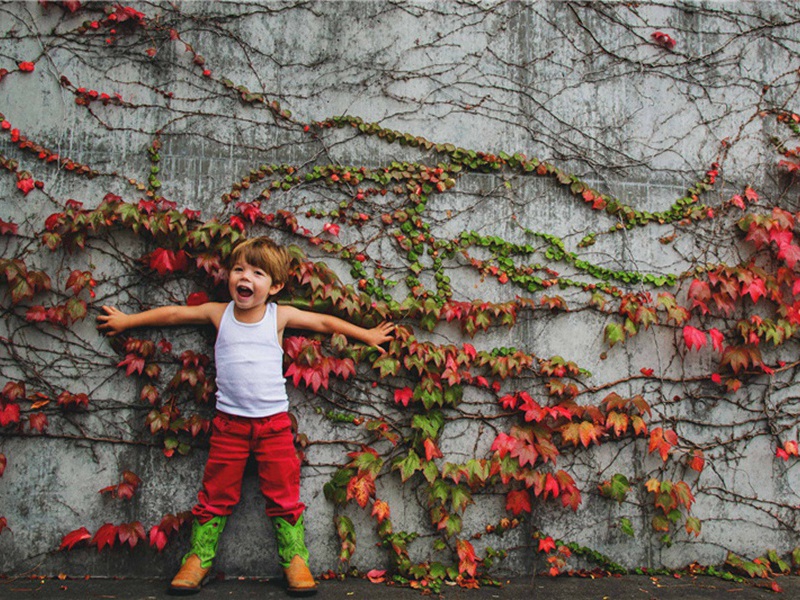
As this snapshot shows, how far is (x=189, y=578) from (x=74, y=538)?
2.59 feet

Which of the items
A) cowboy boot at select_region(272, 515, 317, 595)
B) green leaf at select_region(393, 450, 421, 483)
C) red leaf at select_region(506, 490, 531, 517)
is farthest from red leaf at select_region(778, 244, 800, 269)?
cowboy boot at select_region(272, 515, 317, 595)

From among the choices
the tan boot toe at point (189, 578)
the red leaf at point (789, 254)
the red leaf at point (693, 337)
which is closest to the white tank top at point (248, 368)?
the tan boot toe at point (189, 578)

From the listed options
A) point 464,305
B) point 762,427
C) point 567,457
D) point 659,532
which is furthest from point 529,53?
point 659,532

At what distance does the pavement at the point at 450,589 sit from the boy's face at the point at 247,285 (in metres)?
1.58

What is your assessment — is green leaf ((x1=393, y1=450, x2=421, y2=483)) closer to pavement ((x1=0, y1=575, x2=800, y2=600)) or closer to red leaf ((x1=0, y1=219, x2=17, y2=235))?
pavement ((x1=0, y1=575, x2=800, y2=600))

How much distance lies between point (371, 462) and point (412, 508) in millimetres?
413

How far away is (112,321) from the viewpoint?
3.40m

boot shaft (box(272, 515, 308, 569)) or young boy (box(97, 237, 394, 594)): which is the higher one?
young boy (box(97, 237, 394, 594))

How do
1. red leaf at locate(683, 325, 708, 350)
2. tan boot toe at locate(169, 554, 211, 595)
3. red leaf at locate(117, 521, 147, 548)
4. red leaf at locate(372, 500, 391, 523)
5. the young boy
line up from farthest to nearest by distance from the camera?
red leaf at locate(683, 325, 708, 350)
red leaf at locate(372, 500, 391, 523)
red leaf at locate(117, 521, 147, 548)
the young boy
tan boot toe at locate(169, 554, 211, 595)

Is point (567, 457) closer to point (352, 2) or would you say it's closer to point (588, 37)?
point (588, 37)

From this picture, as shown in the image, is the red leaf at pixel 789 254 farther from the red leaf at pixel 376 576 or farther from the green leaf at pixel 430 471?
the red leaf at pixel 376 576

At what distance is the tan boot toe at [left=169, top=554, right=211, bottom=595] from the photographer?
303 cm

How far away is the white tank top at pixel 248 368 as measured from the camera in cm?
317

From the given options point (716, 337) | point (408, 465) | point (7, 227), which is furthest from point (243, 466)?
point (716, 337)
